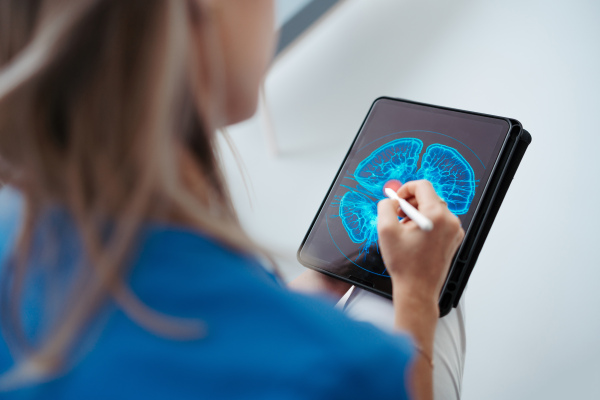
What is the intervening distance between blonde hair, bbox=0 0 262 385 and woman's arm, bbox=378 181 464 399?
264mm

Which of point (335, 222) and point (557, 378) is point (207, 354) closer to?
point (335, 222)

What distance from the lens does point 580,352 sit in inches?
28.4

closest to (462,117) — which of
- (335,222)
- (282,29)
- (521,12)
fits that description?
(335,222)

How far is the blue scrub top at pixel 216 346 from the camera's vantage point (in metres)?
0.29

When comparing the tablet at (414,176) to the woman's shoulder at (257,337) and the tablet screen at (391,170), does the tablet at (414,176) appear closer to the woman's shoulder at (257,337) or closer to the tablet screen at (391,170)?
the tablet screen at (391,170)

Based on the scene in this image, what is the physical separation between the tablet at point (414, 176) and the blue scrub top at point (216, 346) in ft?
0.97

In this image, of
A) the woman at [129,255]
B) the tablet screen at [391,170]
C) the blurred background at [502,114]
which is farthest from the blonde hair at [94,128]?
the tablet screen at [391,170]

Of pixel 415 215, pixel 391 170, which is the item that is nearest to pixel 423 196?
pixel 415 215

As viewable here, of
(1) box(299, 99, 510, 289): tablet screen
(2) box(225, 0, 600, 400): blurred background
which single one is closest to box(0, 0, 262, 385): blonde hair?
(2) box(225, 0, 600, 400): blurred background

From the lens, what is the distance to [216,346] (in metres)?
0.29

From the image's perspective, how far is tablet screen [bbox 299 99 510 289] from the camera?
62 centimetres

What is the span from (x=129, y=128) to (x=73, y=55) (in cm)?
5

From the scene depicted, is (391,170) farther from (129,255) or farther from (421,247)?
(129,255)

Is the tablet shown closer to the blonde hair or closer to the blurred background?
the blurred background
